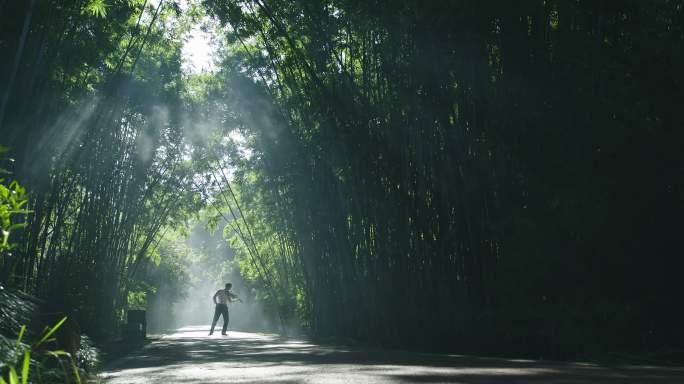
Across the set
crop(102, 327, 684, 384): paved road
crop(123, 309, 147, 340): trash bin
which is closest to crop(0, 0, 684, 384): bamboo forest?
crop(102, 327, 684, 384): paved road

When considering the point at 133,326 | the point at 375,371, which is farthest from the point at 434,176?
the point at 133,326

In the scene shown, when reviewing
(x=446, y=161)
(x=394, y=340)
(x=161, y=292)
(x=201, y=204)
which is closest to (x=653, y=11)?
(x=446, y=161)

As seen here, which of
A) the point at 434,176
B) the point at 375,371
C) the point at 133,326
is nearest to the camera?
the point at 375,371

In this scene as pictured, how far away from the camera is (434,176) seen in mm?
9242

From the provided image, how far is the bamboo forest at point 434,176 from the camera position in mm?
6570

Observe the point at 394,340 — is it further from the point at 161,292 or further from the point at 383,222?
the point at 161,292

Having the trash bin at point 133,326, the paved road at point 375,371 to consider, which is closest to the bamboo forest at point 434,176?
the paved road at point 375,371

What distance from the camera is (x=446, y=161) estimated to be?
904 cm

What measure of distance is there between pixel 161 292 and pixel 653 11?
109 feet

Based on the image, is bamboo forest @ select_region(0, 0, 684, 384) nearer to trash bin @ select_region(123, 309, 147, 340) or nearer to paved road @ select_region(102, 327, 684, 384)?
paved road @ select_region(102, 327, 684, 384)

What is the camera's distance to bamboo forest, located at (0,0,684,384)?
21.6 feet

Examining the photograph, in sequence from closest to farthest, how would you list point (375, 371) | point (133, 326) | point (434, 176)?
point (375, 371) → point (434, 176) → point (133, 326)

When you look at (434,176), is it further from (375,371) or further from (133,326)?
(133,326)

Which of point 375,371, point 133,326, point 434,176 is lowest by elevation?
point 375,371
